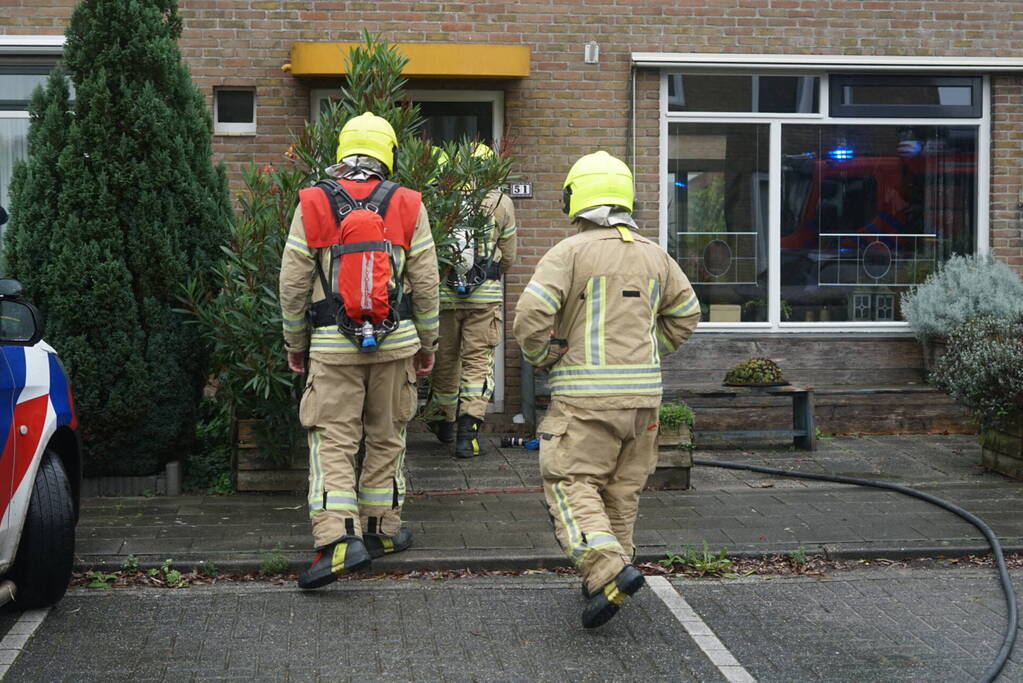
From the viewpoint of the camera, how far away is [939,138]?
1110cm

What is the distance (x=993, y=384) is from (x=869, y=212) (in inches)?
115

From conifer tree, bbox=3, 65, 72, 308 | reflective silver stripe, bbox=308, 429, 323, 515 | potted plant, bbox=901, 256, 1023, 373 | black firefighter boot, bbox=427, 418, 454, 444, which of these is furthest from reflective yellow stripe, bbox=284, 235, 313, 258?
potted plant, bbox=901, 256, 1023, 373

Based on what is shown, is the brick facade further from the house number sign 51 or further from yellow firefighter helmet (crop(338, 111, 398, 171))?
yellow firefighter helmet (crop(338, 111, 398, 171))

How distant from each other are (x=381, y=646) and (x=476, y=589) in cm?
99

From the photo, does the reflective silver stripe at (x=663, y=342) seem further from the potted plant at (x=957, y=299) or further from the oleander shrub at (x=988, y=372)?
the potted plant at (x=957, y=299)

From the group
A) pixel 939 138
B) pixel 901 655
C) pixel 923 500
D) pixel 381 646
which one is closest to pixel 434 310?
pixel 381 646

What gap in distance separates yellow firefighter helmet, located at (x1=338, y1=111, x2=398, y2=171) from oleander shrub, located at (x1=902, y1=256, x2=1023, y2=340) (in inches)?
224

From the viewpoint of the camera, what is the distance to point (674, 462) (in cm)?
819

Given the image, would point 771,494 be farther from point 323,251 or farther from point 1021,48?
point 1021,48

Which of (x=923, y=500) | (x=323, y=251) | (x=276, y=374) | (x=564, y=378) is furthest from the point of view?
(x=923, y=500)

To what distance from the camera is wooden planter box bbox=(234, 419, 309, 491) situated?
785 centimetres

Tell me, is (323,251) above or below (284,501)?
above

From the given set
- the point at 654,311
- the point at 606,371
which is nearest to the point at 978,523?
the point at 654,311

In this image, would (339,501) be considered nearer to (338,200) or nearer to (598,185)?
(338,200)
